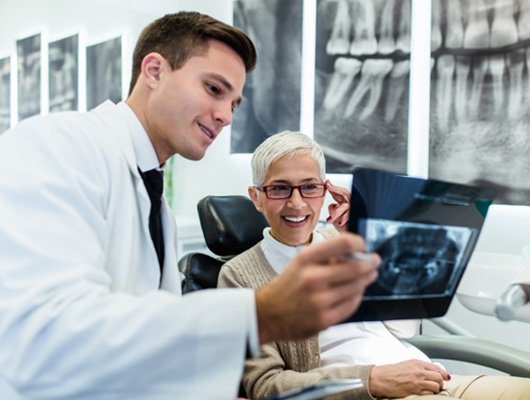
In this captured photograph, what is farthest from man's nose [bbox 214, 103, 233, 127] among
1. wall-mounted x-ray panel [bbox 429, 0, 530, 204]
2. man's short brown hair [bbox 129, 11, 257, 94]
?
wall-mounted x-ray panel [bbox 429, 0, 530, 204]

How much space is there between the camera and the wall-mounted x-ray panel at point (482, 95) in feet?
8.00

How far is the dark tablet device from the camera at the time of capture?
32.9 inches

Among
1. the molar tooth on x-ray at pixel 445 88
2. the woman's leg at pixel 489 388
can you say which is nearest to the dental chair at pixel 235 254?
the woman's leg at pixel 489 388

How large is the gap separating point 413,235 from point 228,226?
3.86ft

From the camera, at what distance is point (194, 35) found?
49.2 inches

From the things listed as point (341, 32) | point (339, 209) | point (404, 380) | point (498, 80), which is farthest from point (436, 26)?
point (404, 380)

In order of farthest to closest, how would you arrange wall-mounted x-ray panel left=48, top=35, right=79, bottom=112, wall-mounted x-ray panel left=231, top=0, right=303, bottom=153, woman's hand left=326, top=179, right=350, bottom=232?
wall-mounted x-ray panel left=48, top=35, right=79, bottom=112, wall-mounted x-ray panel left=231, top=0, right=303, bottom=153, woman's hand left=326, top=179, right=350, bottom=232

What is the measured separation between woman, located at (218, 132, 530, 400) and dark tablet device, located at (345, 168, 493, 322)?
0.45 m

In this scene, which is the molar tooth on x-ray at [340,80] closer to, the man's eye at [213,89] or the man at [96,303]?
the man's eye at [213,89]

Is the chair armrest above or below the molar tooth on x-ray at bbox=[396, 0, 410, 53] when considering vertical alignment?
below

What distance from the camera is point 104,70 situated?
12.1 ft

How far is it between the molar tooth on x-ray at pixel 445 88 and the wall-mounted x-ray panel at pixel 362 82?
0.18 meters

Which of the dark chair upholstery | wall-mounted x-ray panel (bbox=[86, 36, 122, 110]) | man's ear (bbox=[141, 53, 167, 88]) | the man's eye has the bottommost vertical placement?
the dark chair upholstery

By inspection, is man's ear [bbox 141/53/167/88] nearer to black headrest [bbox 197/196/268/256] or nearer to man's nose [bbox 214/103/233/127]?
man's nose [bbox 214/103/233/127]
